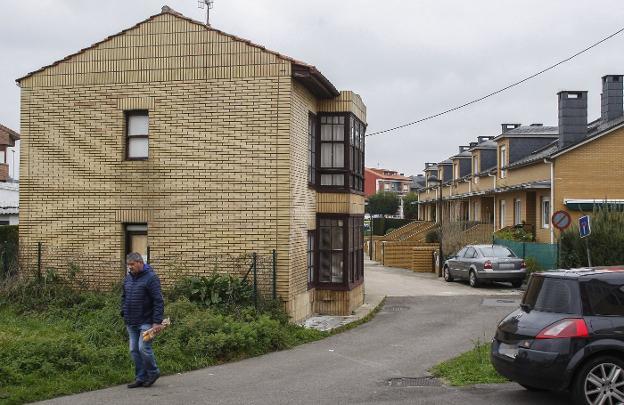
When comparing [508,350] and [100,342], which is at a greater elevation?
[508,350]

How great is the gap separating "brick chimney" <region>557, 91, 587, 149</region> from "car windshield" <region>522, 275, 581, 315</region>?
22.3 metres

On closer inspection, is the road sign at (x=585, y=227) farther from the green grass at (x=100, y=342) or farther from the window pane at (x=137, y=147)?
the window pane at (x=137, y=147)

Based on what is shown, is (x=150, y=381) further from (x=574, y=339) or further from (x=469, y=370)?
(x=574, y=339)

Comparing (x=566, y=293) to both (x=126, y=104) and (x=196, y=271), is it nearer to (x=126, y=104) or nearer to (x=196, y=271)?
(x=196, y=271)

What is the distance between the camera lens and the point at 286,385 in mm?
9117

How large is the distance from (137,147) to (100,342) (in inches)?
217

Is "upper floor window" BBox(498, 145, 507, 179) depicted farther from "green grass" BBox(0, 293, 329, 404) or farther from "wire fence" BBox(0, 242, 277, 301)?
"green grass" BBox(0, 293, 329, 404)

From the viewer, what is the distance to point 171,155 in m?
15.0

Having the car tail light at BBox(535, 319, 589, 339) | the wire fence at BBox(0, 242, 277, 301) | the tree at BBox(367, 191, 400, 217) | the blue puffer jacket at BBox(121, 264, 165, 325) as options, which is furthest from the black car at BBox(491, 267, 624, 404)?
the tree at BBox(367, 191, 400, 217)

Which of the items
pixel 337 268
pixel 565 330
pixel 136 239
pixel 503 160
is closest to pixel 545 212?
pixel 503 160

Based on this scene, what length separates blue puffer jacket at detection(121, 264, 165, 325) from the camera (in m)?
8.88

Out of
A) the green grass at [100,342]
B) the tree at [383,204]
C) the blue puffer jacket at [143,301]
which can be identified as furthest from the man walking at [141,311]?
the tree at [383,204]

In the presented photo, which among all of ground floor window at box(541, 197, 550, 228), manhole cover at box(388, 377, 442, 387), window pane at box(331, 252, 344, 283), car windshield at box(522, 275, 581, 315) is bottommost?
manhole cover at box(388, 377, 442, 387)

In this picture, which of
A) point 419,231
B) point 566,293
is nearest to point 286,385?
point 566,293
